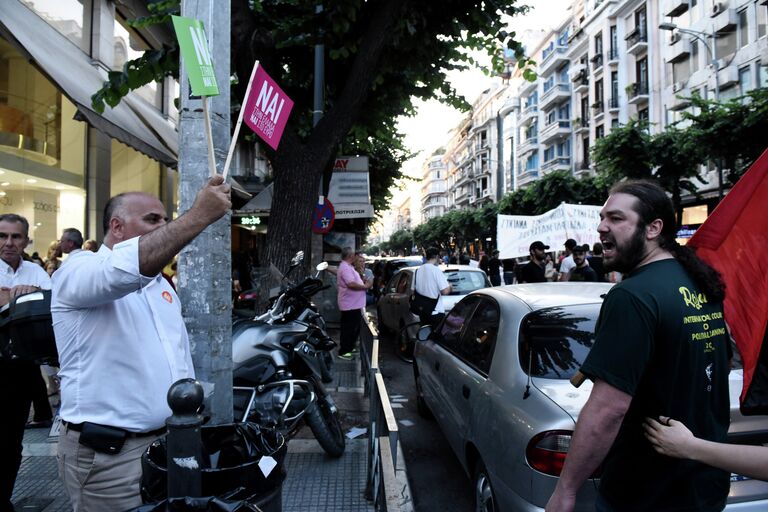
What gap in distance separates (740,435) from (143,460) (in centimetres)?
286

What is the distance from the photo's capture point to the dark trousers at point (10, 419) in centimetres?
322

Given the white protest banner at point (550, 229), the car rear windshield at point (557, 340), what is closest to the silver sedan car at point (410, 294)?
the white protest banner at point (550, 229)

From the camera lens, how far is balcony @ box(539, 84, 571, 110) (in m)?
46.9

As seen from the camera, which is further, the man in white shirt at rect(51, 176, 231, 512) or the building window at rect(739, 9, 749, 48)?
the building window at rect(739, 9, 749, 48)

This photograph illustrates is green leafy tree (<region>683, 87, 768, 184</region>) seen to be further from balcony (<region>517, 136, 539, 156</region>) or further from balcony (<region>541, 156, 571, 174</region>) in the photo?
balcony (<region>517, 136, 539, 156</region>)

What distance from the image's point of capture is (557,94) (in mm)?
47188

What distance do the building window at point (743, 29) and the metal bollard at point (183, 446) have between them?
98.7ft

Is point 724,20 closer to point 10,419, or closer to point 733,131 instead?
point 733,131

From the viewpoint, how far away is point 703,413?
1777 millimetres

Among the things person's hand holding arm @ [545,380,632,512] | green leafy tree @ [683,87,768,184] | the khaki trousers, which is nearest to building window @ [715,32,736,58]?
green leafy tree @ [683,87,768,184]

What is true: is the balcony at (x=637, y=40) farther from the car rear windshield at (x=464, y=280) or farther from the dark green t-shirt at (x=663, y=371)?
the dark green t-shirt at (x=663, y=371)

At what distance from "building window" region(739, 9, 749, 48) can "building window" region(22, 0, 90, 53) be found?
88.0 feet

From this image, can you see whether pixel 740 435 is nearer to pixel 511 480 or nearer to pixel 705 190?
pixel 511 480

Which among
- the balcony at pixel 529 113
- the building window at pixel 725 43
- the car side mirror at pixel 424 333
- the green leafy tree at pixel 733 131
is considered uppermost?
the balcony at pixel 529 113
